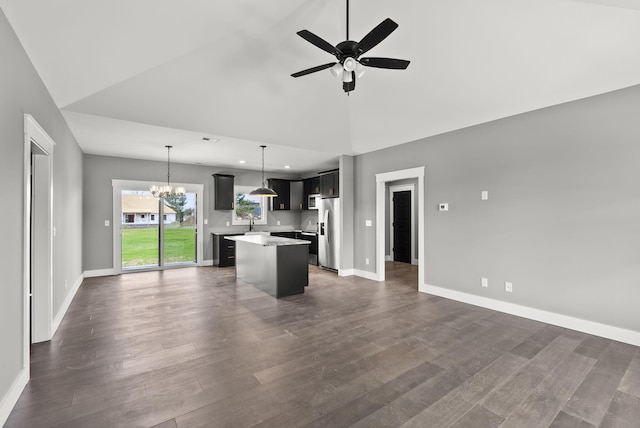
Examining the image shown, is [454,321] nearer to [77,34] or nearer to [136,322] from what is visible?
[136,322]

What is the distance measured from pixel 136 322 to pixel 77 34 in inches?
121

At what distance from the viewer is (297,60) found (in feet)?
11.1

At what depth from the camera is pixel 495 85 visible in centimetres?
346

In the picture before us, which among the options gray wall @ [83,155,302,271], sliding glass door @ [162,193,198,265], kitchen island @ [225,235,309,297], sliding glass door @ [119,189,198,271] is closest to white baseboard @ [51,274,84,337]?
gray wall @ [83,155,302,271]

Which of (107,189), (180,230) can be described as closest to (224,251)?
(180,230)

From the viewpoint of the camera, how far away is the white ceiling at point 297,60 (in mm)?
2502

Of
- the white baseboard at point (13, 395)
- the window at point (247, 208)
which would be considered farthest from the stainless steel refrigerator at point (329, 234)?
the white baseboard at point (13, 395)

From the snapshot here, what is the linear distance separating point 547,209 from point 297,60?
3.50 m

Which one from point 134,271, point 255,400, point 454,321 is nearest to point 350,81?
point 255,400

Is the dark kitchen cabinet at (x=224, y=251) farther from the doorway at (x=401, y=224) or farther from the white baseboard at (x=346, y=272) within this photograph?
the doorway at (x=401, y=224)

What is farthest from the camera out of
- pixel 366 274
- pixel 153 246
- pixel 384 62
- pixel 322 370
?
pixel 153 246

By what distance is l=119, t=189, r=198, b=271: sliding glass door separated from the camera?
6.86m

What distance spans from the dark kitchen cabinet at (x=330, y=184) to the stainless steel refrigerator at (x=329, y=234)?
17 cm

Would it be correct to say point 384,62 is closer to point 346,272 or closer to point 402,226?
point 346,272
